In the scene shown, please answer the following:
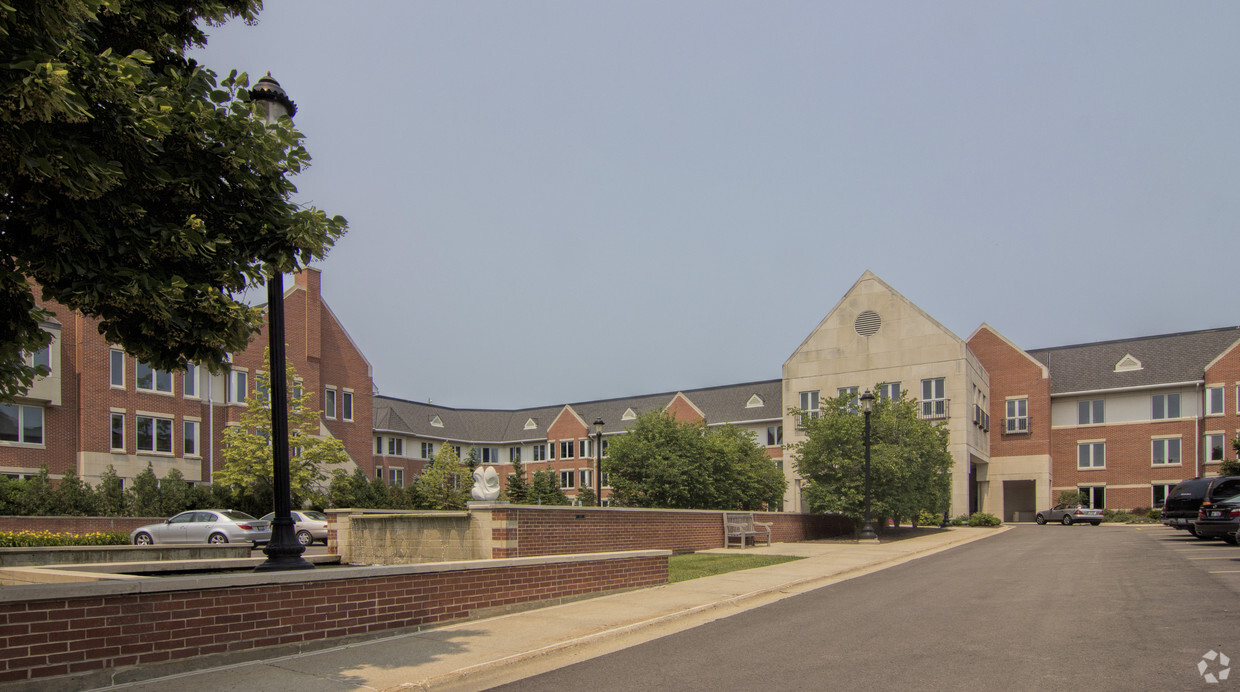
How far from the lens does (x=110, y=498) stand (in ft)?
110

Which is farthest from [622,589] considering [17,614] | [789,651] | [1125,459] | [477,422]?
[477,422]

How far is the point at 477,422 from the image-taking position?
267 feet

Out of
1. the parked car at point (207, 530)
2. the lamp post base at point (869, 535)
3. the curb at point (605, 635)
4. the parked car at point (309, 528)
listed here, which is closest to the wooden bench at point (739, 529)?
the lamp post base at point (869, 535)

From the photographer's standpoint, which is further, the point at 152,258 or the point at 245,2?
the point at 245,2

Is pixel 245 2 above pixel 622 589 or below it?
above

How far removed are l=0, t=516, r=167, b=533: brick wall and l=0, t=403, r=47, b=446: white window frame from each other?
24.5ft

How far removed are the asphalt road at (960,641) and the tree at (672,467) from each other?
19205mm

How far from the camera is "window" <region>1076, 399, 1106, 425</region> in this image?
56.5 m

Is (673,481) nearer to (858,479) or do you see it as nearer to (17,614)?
(858,479)

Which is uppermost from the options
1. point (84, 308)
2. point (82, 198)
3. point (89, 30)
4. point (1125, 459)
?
point (89, 30)

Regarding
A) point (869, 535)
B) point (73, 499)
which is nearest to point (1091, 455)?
point (869, 535)

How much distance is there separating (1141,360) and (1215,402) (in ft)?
18.6

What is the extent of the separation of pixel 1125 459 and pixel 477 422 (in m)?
52.8

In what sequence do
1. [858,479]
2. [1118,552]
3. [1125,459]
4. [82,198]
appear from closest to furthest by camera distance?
[82,198]
[1118,552]
[858,479]
[1125,459]
